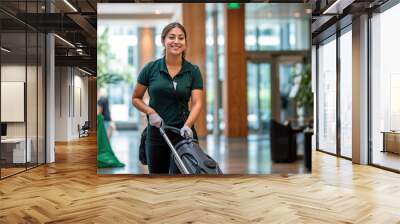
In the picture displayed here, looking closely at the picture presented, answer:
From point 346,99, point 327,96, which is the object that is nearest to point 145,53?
point 327,96

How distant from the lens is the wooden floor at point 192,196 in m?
4.23

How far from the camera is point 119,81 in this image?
6.35m

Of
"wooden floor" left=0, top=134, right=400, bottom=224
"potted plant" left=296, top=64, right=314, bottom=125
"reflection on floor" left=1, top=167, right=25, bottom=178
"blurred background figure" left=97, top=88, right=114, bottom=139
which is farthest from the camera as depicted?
"potted plant" left=296, top=64, right=314, bottom=125

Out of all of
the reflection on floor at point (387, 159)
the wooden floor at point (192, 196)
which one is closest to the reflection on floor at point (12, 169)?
the wooden floor at point (192, 196)

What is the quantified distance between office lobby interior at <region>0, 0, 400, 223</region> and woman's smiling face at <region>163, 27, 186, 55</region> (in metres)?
0.15

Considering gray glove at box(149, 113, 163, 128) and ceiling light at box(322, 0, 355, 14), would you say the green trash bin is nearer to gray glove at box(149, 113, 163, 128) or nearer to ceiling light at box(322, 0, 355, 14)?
gray glove at box(149, 113, 163, 128)

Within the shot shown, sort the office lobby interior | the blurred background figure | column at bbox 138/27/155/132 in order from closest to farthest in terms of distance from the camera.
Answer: the office lobby interior → column at bbox 138/27/155/132 → the blurred background figure

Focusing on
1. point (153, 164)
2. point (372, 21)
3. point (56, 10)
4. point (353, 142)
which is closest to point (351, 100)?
point (353, 142)

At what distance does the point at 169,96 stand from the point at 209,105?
73 centimetres

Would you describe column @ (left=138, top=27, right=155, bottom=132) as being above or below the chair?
above

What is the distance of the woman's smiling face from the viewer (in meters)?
6.25

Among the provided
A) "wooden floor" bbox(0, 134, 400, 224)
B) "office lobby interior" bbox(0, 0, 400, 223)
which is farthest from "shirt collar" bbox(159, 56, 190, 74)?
"wooden floor" bbox(0, 134, 400, 224)

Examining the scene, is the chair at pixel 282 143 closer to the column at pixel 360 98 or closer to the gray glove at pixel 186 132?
the column at pixel 360 98

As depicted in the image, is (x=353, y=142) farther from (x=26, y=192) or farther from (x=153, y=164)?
(x=26, y=192)
